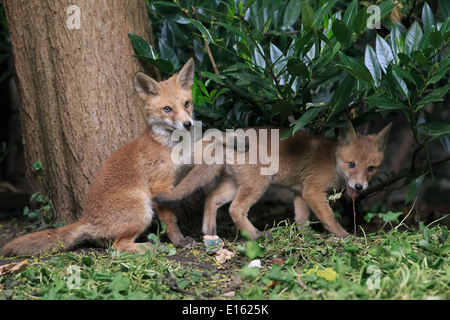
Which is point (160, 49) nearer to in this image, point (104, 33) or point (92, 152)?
point (104, 33)

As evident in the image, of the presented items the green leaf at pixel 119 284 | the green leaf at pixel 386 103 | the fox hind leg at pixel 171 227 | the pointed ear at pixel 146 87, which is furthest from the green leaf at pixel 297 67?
the green leaf at pixel 119 284

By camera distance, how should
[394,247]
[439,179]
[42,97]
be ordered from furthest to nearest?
1. [439,179]
2. [42,97]
3. [394,247]

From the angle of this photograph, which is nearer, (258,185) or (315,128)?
(258,185)

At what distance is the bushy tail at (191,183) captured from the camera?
4.43 meters

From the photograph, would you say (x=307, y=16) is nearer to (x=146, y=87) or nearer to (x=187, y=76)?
(x=187, y=76)

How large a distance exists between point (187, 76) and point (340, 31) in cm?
170

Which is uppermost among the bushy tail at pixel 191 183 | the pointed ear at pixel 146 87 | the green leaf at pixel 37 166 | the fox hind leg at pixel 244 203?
the pointed ear at pixel 146 87

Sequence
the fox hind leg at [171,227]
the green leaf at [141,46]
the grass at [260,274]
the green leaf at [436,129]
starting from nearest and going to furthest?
the grass at [260,274]
the green leaf at [436,129]
the fox hind leg at [171,227]
the green leaf at [141,46]

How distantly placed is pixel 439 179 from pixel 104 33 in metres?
6.33

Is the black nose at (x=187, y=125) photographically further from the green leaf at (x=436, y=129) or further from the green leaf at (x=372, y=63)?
the green leaf at (x=436, y=129)

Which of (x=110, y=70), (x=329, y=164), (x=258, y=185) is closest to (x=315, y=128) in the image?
(x=329, y=164)

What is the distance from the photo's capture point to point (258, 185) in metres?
4.98

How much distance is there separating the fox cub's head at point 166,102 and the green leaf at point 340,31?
1.57 meters

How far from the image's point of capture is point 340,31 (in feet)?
13.0
